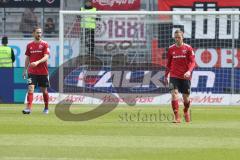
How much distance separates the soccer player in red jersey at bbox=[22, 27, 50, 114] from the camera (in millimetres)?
17969

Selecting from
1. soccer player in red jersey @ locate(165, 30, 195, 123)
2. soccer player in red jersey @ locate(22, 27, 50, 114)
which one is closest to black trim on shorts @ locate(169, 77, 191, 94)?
soccer player in red jersey @ locate(165, 30, 195, 123)

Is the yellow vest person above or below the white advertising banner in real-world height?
above

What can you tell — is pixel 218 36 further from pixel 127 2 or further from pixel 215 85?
pixel 127 2

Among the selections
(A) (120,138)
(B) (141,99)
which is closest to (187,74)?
(A) (120,138)

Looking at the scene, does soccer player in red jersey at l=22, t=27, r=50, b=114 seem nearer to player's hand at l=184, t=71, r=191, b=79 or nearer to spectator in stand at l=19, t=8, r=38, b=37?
player's hand at l=184, t=71, r=191, b=79

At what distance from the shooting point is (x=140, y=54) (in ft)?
78.9

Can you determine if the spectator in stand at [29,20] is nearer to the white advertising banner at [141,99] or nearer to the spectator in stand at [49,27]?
the spectator in stand at [49,27]

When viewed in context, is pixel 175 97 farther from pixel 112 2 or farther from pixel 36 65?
pixel 112 2

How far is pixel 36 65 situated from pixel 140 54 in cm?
660

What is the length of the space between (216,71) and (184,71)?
7.79 m

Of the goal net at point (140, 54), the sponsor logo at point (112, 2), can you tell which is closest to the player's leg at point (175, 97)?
the goal net at point (140, 54)

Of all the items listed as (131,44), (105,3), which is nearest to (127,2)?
(105,3)

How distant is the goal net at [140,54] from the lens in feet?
76.2

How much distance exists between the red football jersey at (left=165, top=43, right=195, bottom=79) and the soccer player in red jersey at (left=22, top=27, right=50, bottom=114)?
357 centimetres
